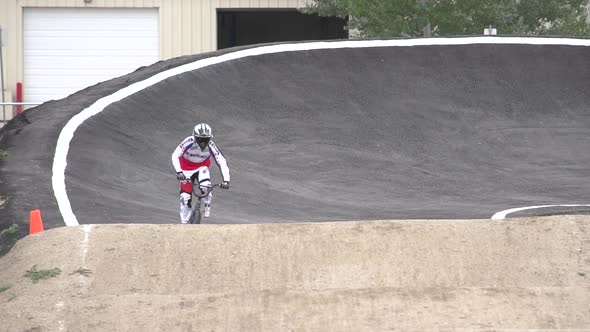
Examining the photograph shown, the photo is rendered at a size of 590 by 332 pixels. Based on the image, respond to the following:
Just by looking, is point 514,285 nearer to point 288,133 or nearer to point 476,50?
point 288,133

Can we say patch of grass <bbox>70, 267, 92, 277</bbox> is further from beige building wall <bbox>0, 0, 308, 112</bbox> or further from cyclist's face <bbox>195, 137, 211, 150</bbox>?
beige building wall <bbox>0, 0, 308, 112</bbox>

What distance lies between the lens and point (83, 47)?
44.9m

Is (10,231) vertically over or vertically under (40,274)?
over

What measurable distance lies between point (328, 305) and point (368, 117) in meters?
16.0

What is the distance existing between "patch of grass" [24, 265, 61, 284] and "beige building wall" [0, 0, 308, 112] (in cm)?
3316

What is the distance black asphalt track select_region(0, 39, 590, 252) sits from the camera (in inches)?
770

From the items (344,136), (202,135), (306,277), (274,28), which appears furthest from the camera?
(274,28)

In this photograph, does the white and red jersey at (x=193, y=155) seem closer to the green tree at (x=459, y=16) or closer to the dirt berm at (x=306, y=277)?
the dirt berm at (x=306, y=277)

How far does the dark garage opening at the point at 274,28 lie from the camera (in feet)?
184

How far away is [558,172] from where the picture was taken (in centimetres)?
2408

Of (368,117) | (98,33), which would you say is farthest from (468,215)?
(98,33)

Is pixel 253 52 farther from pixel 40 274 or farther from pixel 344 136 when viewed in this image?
pixel 40 274

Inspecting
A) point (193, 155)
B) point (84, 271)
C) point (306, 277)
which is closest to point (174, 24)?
point (193, 155)

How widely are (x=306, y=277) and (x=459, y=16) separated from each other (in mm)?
26351
